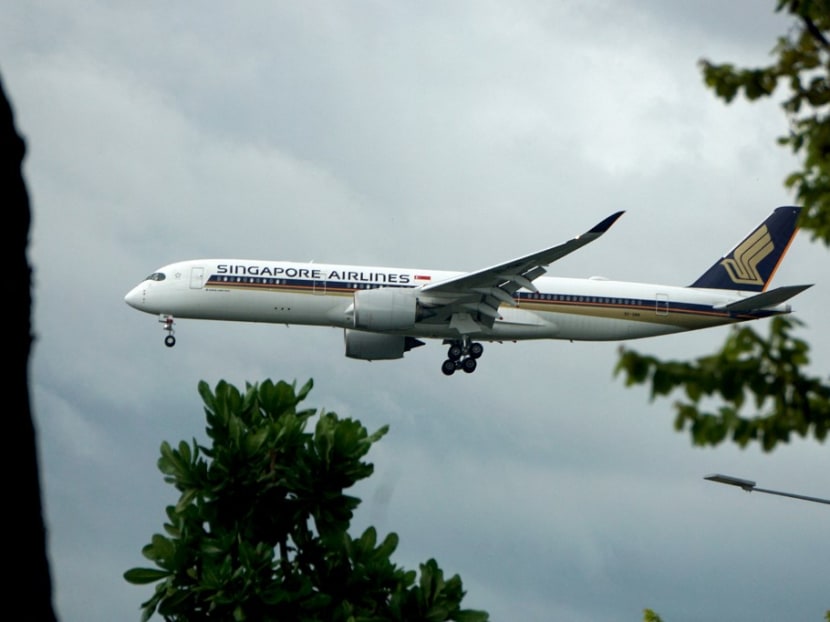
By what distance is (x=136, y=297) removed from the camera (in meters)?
54.2

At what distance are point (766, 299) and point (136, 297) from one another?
2716 centimetres

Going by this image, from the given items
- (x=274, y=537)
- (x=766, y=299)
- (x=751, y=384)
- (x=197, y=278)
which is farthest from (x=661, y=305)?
(x=751, y=384)

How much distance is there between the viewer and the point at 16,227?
206 inches

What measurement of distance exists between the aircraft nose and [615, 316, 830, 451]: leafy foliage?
47.5 metres

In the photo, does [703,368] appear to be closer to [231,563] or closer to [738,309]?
[231,563]

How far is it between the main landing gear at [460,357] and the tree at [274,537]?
4127 cm

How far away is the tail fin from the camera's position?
60141 millimetres

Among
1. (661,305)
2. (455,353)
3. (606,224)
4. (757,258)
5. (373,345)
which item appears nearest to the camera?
(606,224)

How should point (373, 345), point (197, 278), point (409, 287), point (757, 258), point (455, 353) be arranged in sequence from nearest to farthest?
point (197, 278), point (409, 287), point (455, 353), point (373, 345), point (757, 258)

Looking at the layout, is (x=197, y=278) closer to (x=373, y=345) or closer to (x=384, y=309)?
(x=384, y=309)

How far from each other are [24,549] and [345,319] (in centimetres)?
4765

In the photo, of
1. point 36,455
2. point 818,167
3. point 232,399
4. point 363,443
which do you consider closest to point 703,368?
point 818,167

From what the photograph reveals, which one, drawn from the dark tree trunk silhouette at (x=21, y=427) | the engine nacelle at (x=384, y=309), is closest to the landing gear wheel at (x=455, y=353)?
the engine nacelle at (x=384, y=309)

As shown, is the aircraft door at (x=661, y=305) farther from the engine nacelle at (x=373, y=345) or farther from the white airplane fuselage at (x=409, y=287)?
the engine nacelle at (x=373, y=345)
